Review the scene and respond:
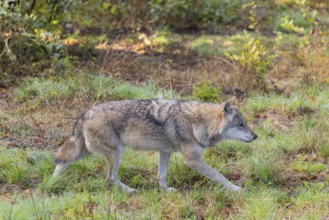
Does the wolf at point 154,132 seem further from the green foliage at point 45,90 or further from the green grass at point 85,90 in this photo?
the green foliage at point 45,90

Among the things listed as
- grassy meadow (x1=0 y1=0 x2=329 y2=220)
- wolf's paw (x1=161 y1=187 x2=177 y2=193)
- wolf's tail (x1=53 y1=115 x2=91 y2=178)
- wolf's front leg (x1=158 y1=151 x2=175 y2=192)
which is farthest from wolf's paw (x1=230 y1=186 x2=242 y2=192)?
wolf's tail (x1=53 y1=115 x2=91 y2=178)

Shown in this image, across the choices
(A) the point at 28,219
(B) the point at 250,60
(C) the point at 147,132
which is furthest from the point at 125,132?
(B) the point at 250,60

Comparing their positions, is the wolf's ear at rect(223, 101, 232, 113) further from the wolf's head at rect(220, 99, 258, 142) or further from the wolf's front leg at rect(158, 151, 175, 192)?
the wolf's front leg at rect(158, 151, 175, 192)

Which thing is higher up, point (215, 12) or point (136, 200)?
point (136, 200)

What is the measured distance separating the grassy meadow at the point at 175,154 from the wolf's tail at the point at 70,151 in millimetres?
141

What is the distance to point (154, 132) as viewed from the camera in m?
6.82

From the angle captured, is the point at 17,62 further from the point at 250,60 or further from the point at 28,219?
the point at 28,219

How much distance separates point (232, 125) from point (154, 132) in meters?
0.90

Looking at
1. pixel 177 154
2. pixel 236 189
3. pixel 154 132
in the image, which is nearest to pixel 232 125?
pixel 236 189

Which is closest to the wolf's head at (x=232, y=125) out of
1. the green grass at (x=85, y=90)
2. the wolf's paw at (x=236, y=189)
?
Result: the wolf's paw at (x=236, y=189)

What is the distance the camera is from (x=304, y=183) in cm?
684

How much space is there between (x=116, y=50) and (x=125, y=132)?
22.2 ft

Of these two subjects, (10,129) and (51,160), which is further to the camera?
(10,129)

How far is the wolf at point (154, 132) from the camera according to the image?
668 centimetres
